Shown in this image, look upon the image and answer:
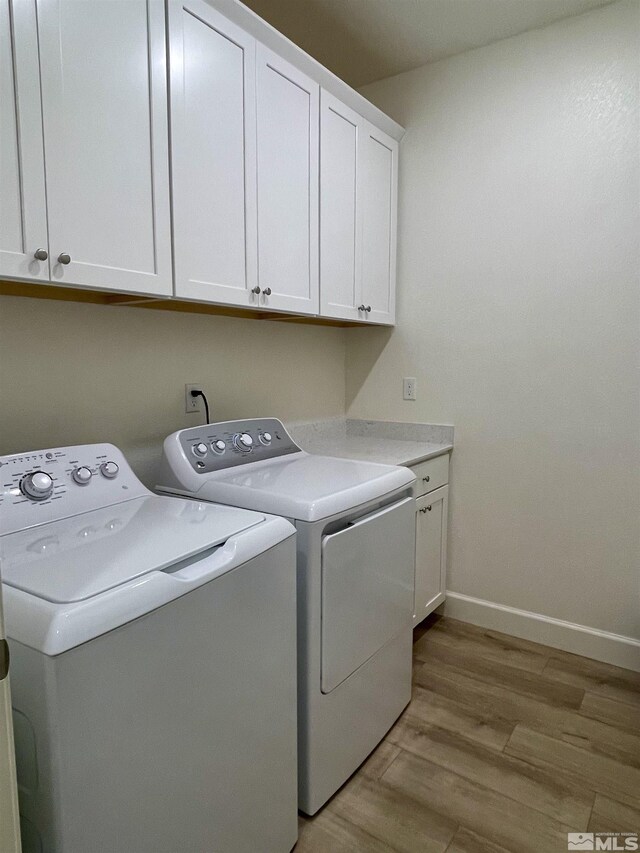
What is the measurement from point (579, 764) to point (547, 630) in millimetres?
754

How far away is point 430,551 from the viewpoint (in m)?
2.47

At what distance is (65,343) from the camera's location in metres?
1.63

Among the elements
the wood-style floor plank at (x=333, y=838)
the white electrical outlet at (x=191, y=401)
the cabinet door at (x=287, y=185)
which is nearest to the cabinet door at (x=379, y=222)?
the cabinet door at (x=287, y=185)

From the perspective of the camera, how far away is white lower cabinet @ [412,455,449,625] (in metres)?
2.35

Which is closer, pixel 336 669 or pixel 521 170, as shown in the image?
pixel 336 669

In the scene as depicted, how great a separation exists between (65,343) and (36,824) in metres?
1.22

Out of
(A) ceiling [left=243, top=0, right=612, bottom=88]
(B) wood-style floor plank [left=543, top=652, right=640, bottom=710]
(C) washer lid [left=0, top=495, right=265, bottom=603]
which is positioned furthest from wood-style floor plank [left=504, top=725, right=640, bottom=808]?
(A) ceiling [left=243, top=0, right=612, bottom=88]

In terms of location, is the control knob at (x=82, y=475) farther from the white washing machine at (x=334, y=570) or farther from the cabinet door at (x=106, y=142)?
the cabinet door at (x=106, y=142)

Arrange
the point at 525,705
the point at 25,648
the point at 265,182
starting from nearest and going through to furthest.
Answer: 1. the point at 25,648
2. the point at 265,182
3. the point at 525,705

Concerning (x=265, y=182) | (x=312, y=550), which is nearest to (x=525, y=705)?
(x=312, y=550)

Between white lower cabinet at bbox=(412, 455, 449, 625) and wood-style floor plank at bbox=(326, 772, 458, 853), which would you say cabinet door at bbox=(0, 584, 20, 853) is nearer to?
wood-style floor plank at bbox=(326, 772, 458, 853)

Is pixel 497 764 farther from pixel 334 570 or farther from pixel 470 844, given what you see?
pixel 334 570

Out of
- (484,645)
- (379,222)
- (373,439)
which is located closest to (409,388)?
(373,439)

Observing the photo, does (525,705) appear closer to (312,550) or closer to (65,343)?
(312,550)
